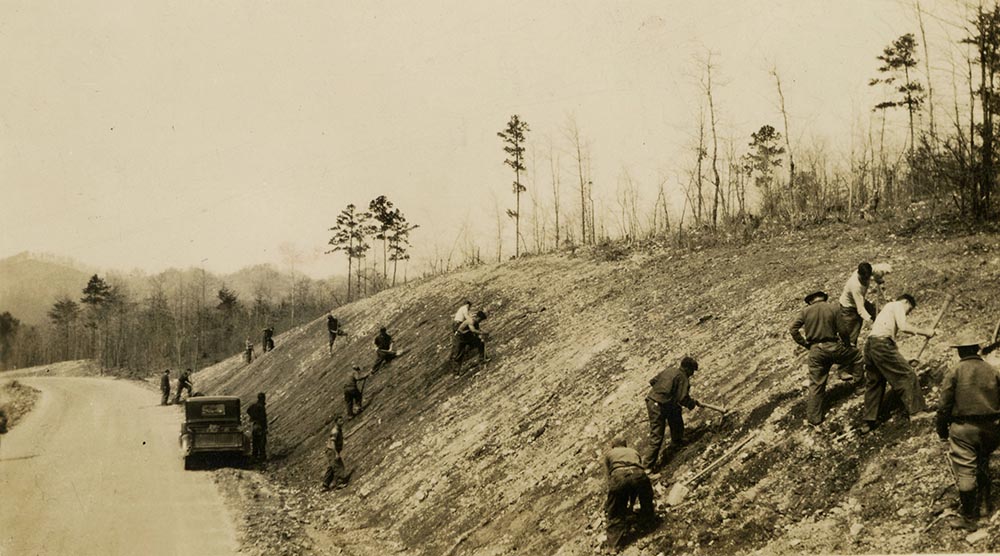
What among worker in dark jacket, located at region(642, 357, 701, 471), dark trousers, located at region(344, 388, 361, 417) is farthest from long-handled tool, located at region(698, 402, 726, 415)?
dark trousers, located at region(344, 388, 361, 417)

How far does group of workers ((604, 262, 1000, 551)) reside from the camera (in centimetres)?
668

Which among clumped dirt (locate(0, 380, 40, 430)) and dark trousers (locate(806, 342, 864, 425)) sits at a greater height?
dark trousers (locate(806, 342, 864, 425))

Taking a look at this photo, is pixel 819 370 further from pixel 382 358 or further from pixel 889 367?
pixel 382 358

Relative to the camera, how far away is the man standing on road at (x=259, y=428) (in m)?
18.8

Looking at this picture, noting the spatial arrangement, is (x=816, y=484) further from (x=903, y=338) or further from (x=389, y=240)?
(x=389, y=240)

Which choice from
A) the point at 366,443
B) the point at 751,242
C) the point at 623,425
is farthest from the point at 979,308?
the point at 366,443

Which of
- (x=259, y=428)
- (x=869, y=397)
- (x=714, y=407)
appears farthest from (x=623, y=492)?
(x=259, y=428)

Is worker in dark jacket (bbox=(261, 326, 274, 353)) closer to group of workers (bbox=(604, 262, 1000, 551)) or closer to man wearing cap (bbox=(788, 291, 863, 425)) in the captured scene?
group of workers (bbox=(604, 262, 1000, 551))

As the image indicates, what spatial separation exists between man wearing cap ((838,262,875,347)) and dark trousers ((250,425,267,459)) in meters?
15.1

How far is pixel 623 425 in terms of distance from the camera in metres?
11.8

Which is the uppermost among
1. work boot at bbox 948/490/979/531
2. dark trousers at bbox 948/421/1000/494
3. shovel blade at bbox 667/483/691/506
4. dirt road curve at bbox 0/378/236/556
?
dark trousers at bbox 948/421/1000/494

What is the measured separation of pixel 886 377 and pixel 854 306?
5.85ft

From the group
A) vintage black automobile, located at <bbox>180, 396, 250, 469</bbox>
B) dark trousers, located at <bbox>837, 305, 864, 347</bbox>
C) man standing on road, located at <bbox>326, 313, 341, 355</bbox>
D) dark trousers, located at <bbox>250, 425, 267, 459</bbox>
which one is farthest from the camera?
man standing on road, located at <bbox>326, 313, 341, 355</bbox>

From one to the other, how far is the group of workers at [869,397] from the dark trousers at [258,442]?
12244 mm
